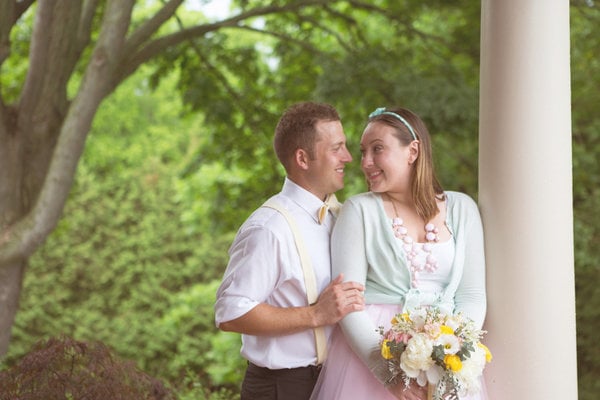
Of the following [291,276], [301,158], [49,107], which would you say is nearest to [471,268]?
[291,276]

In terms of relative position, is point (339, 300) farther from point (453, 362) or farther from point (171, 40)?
point (171, 40)

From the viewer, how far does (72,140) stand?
19.3 feet

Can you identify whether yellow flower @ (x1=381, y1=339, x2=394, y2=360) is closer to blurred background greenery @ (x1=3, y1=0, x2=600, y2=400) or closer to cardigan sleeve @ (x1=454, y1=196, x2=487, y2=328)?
cardigan sleeve @ (x1=454, y1=196, x2=487, y2=328)

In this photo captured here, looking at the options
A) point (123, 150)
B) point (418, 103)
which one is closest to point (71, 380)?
point (418, 103)

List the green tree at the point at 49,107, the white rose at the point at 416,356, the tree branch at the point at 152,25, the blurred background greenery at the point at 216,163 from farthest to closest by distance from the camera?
the blurred background greenery at the point at 216,163 → the tree branch at the point at 152,25 → the green tree at the point at 49,107 → the white rose at the point at 416,356

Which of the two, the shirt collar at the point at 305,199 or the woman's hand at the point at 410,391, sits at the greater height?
the shirt collar at the point at 305,199

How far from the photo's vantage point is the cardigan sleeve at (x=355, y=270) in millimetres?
2988

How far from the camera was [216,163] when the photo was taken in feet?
50.2

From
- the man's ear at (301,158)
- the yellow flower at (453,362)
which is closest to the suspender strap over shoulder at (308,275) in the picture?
the man's ear at (301,158)

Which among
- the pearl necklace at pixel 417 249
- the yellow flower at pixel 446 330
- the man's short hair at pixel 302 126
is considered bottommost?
the yellow flower at pixel 446 330

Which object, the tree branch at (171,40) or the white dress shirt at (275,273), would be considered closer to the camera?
the white dress shirt at (275,273)

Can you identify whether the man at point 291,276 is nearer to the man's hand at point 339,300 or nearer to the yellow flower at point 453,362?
the man's hand at point 339,300

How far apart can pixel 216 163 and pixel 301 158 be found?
Answer: 12.0 metres

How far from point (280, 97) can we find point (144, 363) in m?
9.86
